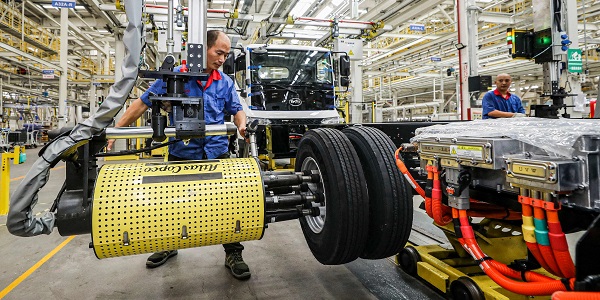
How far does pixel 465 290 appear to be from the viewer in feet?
6.10

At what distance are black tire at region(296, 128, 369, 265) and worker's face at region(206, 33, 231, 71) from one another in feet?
2.81

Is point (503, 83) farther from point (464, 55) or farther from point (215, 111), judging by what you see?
point (215, 111)

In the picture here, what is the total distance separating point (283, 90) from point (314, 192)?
3820mm

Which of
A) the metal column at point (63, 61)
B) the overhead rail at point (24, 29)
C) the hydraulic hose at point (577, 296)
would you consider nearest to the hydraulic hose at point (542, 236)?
the hydraulic hose at point (577, 296)

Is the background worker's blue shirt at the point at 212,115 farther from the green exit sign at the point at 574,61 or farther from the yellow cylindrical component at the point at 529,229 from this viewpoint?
the green exit sign at the point at 574,61

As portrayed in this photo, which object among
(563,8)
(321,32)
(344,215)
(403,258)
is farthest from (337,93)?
(344,215)

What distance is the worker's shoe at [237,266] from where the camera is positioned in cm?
235

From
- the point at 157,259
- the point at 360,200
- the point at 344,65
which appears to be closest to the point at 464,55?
the point at 344,65

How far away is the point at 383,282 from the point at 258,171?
4.08ft

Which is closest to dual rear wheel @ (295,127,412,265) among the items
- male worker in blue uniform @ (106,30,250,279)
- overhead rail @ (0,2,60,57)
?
male worker in blue uniform @ (106,30,250,279)

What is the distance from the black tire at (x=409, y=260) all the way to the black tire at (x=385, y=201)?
542 millimetres

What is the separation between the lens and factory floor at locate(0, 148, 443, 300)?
7.09 feet

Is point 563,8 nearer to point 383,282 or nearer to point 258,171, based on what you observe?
point 383,282

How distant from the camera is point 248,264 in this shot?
8.60 ft
